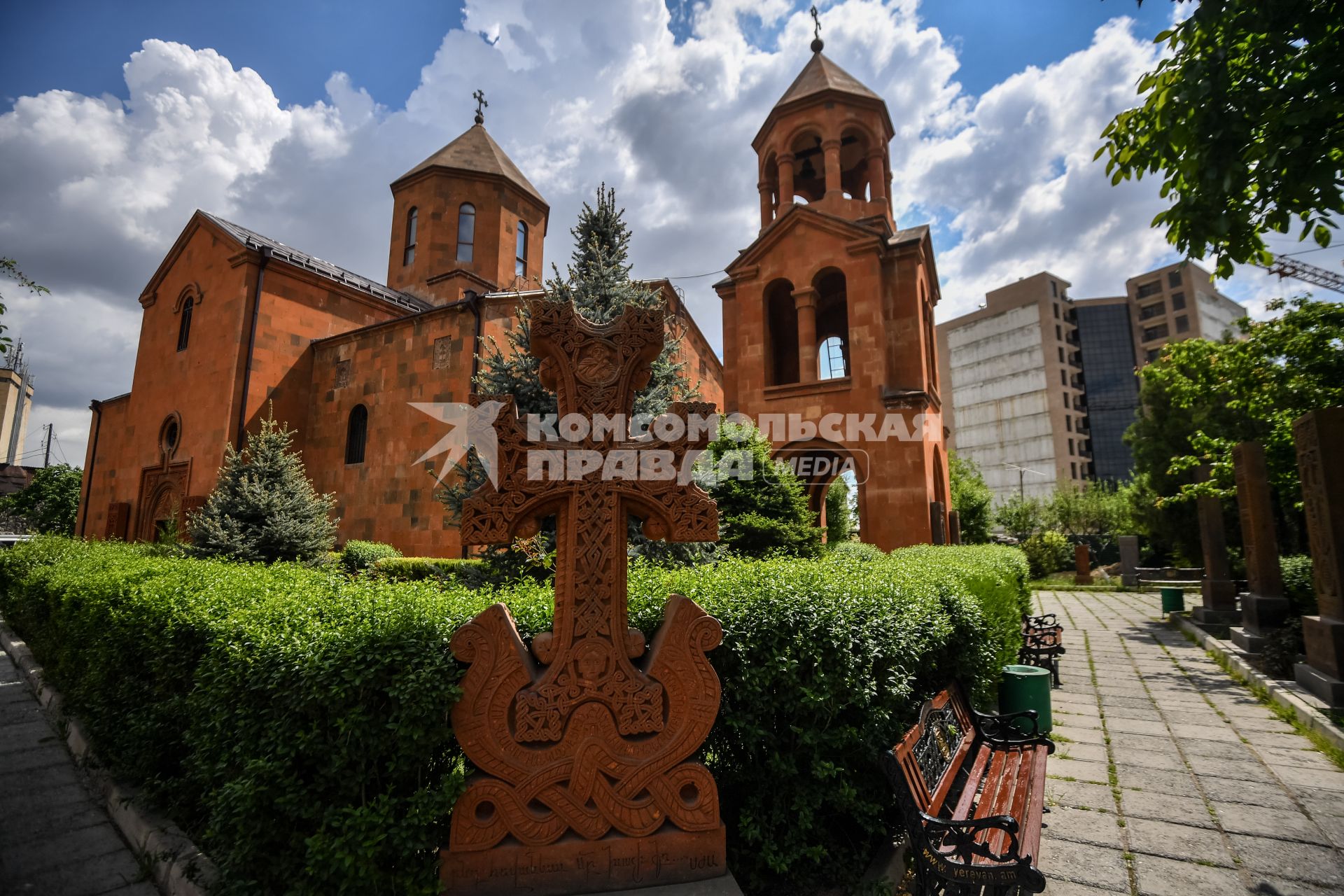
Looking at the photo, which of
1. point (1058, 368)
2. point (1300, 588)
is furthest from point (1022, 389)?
point (1300, 588)

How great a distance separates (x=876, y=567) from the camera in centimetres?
469

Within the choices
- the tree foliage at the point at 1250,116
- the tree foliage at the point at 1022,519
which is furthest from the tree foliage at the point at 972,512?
the tree foliage at the point at 1250,116

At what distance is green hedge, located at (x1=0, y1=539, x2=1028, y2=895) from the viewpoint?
2.20m

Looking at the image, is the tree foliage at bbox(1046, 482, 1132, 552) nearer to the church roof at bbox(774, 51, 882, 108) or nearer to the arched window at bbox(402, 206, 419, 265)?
the church roof at bbox(774, 51, 882, 108)

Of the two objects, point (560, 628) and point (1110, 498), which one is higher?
point (1110, 498)

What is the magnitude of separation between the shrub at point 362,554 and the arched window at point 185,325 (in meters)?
9.20

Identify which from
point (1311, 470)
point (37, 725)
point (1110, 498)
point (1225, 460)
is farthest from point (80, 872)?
point (1110, 498)

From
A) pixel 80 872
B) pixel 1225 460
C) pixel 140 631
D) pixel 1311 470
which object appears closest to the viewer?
pixel 80 872

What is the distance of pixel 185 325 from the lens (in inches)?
651

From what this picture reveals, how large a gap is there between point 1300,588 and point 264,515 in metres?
16.2

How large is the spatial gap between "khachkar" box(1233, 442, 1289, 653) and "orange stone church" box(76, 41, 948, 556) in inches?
175

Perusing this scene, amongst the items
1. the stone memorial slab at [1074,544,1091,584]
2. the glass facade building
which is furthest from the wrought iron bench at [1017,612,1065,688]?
the glass facade building

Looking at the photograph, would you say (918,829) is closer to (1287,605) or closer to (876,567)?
(876,567)

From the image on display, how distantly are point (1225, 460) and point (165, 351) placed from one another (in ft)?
79.5
